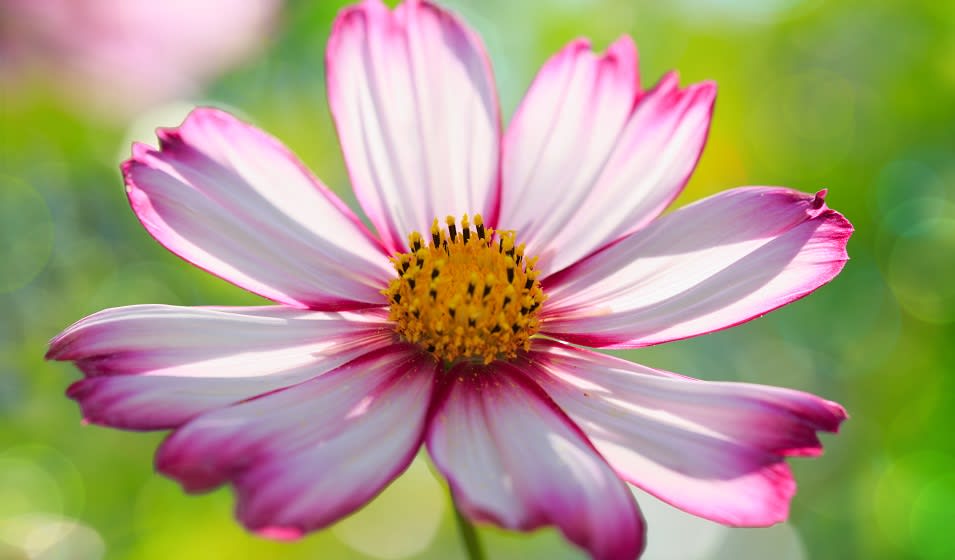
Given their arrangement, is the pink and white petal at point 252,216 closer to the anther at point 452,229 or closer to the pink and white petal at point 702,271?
the anther at point 452,229

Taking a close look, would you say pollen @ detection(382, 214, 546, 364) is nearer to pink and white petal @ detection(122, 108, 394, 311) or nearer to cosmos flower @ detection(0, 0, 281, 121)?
pink and white petal @ detection(122, 108, 394, 311)

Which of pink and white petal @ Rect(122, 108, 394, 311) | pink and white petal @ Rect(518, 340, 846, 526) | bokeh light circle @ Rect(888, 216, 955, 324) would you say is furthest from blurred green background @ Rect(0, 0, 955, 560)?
pink and white petal @ Rect(518, 340, 846, 526)

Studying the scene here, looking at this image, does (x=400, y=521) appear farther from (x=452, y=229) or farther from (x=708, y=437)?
(x=708, y=437)

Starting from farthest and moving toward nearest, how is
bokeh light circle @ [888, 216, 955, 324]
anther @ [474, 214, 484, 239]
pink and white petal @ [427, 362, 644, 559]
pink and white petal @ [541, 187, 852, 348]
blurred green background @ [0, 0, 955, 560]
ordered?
bokeh light circle @ [888, 216, 955, 324]
blurred green background @ [0, 0, 955, 560]
anther @ [474, 214, 484, 239]
pink and white petal @ [541, 187, 852, 348]
pink and white petal @ [427, 362, 644, 559]

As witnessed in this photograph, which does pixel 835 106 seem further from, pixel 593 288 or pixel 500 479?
pixel 500 479

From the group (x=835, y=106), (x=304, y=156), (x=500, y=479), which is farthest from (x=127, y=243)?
(x=835, y=106)

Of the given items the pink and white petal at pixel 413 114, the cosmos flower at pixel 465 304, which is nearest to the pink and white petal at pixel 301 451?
the cosmos flower at pixel 465 304
